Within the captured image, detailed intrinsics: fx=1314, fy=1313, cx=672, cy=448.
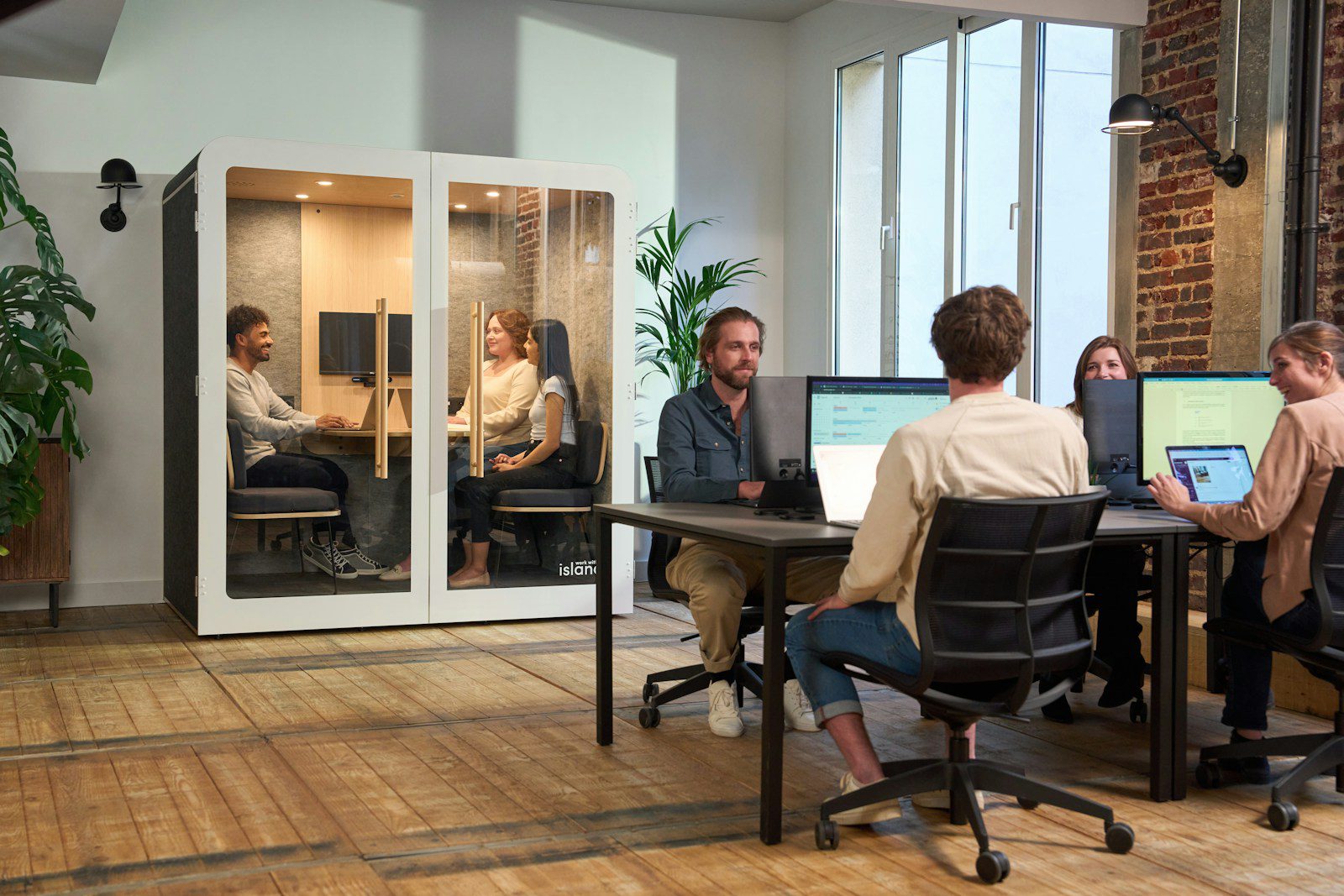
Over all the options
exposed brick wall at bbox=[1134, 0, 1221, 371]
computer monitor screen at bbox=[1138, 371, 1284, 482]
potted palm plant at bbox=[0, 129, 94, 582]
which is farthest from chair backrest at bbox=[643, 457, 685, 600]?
potted palm plant at bbox=[0, 129, 94, 582]

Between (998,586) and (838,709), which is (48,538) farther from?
(998,586)

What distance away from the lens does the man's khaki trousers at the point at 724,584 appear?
4055 millimetres

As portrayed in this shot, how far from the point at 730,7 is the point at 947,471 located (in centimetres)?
602

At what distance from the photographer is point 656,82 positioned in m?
8.20

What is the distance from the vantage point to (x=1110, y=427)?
4473mm

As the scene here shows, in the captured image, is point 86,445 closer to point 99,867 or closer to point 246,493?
point 246,493

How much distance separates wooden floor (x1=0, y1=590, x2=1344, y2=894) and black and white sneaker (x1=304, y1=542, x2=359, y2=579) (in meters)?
0.94

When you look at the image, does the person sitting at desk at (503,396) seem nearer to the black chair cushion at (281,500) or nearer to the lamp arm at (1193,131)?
the black chair cushion at (281,500)

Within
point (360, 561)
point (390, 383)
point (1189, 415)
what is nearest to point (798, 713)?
point (1189, 415)

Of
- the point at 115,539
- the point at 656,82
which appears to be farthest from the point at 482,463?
the point at 656,82

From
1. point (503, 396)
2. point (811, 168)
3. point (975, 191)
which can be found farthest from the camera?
point (811, 168)

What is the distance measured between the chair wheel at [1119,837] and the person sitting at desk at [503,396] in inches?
154

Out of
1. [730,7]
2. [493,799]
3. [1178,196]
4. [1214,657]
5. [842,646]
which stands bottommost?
[493,799]

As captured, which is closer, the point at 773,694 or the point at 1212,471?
the point at 773,694
